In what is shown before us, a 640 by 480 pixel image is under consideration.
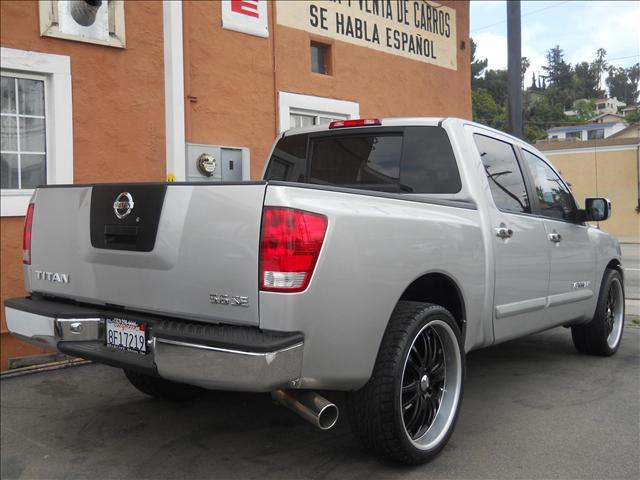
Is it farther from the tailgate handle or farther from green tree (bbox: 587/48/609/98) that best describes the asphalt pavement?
green tree (bbox: 587/48/609/98)

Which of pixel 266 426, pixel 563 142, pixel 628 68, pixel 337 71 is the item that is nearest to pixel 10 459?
pixel 266 426

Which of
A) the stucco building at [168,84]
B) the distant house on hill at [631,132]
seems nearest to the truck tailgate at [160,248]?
the stucco building at [168,84]

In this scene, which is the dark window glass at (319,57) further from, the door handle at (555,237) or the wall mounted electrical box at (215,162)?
the door handle at (555,237)

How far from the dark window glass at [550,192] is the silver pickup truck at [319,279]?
51cm

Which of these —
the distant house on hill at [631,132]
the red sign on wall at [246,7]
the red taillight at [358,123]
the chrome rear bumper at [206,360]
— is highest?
the red sign on wall at [246,7]

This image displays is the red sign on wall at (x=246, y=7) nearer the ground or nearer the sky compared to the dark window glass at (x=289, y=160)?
nearer the sky

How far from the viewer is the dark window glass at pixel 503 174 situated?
4234mm

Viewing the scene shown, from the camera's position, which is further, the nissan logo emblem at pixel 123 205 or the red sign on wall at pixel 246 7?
the red sign on wall at pixel 246 7

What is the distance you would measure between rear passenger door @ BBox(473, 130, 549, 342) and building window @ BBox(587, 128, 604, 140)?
11.5 feet

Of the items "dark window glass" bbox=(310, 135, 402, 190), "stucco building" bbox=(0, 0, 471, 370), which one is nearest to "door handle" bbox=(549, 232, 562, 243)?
"dark window glass" bbox=(310, 135, 402, 190)

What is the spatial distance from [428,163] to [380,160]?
340mm

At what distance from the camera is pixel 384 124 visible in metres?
4.23

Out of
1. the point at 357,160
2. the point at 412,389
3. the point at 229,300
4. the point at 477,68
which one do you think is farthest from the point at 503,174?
the point at 477,68

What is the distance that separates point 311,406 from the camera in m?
2.87
